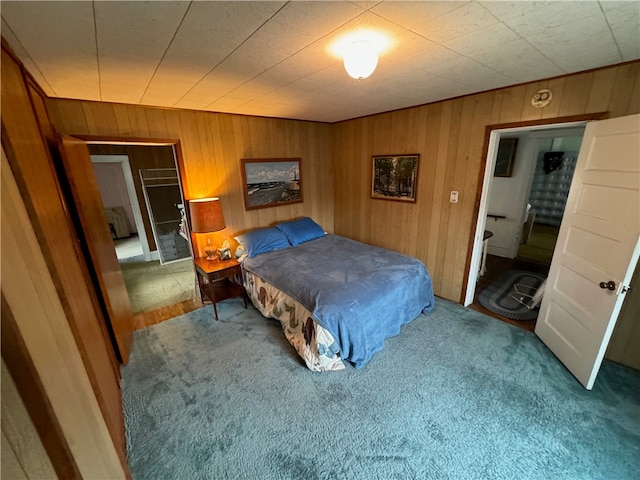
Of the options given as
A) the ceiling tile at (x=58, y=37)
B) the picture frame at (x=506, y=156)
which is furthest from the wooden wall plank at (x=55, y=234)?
the picture frame at (x=506, y=156)

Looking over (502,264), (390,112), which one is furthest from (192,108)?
(502,264)

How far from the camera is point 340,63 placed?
1724 mm

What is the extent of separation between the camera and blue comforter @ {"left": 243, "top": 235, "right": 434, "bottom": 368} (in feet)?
6.95

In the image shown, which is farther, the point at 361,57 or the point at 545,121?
the point at 545,121

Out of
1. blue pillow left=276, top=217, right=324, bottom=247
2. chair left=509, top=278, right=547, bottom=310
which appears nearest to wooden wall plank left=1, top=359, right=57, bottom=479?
blue pillow left=276, top=217, right=324, bottom=247

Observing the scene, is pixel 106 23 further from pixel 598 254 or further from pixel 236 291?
pixel 598 254

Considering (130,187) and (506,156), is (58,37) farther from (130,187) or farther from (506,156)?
(506,156)

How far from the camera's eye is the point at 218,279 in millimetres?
2865

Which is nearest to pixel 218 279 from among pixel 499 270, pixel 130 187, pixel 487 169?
pixel 130 187

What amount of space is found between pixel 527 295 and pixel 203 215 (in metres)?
4.08

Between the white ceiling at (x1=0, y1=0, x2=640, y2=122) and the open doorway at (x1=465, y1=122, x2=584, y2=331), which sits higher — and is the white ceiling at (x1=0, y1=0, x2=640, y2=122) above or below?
above

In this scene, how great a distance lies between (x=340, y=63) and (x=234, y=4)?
833mm

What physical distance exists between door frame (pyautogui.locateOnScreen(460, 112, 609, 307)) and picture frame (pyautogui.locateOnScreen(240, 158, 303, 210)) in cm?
242

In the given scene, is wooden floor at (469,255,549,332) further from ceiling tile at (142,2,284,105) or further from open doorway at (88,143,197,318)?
open doorway at (88,143,197,318)
